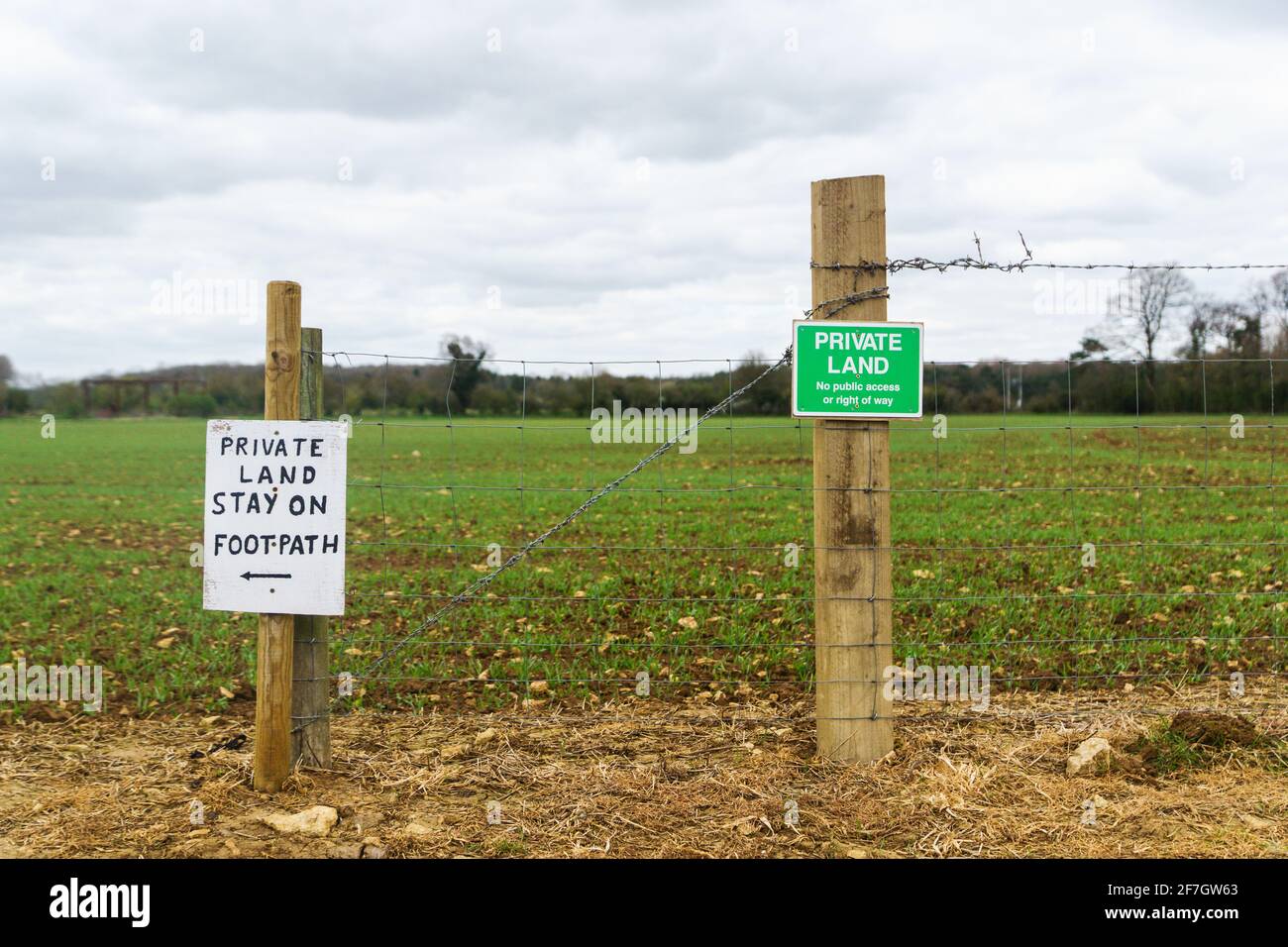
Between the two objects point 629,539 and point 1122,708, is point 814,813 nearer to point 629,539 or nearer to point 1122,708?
point 1122,708

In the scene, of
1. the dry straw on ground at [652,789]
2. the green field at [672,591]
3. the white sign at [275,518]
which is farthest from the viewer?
the green field at [672,591]

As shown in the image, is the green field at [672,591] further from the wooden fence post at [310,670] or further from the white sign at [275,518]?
the wooden fence post at [310,670]

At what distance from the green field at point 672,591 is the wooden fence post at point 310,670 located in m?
0.41

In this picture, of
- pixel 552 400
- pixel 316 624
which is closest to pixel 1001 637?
pixel 316 624

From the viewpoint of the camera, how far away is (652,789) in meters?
4.44

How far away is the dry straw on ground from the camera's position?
3.96m

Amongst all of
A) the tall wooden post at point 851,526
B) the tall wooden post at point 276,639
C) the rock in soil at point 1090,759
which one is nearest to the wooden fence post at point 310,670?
the tall wooden post at point 276,639

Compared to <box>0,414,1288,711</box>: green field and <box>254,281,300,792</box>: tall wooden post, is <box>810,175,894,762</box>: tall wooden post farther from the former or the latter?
<box>254,281,300,792</box>: tall wooden post

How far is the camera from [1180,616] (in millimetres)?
7047

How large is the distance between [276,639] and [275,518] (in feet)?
1.73

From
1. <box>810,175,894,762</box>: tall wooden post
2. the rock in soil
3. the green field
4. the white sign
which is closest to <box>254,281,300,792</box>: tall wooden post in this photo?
the white sign

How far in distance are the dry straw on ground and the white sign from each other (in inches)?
33.1

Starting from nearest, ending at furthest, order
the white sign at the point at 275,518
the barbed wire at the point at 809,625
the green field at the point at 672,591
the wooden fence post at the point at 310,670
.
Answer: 1. the white sign at the point at 275,518
2. the wooden fence post at the point at 310,670
3. the barbed wire at the point at 809,625
4. the green field at the point at 672,591

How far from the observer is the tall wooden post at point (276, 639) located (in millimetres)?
4430
